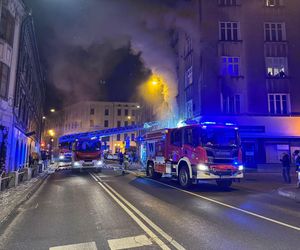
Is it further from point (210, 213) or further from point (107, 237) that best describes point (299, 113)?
point (107, 237)

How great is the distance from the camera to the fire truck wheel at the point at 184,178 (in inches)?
491

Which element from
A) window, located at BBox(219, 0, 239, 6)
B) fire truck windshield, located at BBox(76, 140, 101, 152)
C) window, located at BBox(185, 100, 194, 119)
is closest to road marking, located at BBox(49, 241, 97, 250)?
fire truck windshield, located at BBox(76, 140, 101, 152)

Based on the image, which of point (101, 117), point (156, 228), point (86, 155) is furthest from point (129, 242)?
point (101, 117)

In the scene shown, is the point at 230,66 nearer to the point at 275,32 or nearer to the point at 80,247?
the point at 275,32

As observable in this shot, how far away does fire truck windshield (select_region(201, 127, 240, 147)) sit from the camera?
11953 millimetres

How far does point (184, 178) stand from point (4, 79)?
532 inches

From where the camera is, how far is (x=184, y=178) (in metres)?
12.9

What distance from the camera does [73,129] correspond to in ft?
281

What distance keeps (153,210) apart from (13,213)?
3867 mm

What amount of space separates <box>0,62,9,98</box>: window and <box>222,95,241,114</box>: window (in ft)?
57.1

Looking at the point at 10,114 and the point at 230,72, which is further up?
the point at 230,72

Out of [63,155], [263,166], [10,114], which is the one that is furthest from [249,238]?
[63,155]

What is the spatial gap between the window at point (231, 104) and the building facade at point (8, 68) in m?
17.2

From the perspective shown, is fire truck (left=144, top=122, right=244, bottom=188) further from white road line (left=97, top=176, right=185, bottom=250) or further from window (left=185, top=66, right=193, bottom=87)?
window (left=185, top=66, right=193, bottom=87)
